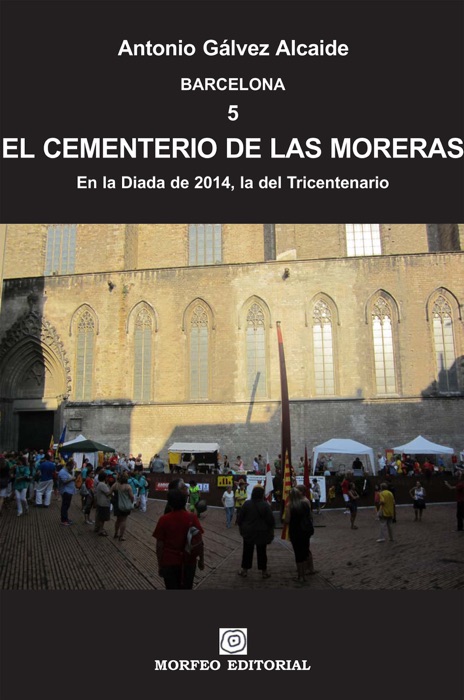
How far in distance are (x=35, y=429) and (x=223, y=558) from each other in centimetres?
2051

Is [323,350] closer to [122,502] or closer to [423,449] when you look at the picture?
[423,449]

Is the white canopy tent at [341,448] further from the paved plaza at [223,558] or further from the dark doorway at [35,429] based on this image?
the dark doorway at [35,429]

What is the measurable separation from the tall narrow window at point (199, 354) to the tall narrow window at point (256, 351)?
210 cm

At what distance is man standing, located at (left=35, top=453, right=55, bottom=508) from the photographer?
44.8ft

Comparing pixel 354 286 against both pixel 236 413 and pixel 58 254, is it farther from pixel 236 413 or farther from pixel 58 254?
pixel 58 254

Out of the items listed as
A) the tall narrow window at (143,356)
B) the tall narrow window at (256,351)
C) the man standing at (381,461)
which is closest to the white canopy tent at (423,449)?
the man standing at (381,461)

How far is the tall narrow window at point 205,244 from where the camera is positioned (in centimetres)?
3152

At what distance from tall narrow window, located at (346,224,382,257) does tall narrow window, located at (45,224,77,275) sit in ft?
54.4

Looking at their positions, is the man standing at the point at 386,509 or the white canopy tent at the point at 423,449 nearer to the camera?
the man standing at the point at 386,509

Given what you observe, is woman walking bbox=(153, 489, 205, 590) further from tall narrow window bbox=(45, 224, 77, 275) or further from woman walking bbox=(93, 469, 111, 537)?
tall narrow window bbox=(45, 224, 77, 275)

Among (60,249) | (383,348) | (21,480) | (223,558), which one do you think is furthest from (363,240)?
(223,558)

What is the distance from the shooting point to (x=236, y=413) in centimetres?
2488

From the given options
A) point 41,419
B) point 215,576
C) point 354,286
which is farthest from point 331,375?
point 215,576

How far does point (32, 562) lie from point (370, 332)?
20014mm
